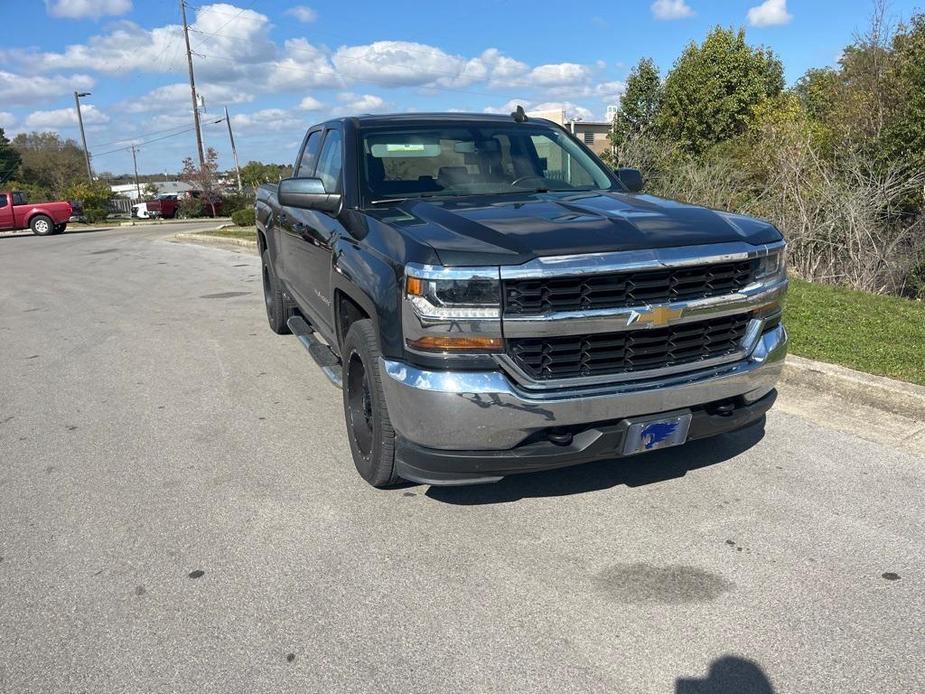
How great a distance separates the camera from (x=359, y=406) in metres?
3.94

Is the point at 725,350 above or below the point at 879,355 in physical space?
above

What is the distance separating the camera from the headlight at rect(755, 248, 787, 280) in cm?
343

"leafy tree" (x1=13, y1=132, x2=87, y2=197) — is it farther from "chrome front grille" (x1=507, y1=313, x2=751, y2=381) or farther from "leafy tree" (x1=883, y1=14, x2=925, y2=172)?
"chrome front grille" (x1=507, y1=313, x2=751, y2=381)

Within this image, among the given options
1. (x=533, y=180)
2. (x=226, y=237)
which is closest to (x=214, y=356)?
(x=533, y=180)

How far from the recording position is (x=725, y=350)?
3404 mm

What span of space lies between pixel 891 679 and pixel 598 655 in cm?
93

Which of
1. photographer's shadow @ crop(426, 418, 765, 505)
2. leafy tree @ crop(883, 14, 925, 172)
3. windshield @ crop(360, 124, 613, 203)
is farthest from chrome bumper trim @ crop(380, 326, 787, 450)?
leafy tree @ crop(883, 14, 925, 172)

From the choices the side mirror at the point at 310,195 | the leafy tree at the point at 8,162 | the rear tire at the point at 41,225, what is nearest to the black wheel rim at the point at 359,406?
the side mirror at the point at 310,195

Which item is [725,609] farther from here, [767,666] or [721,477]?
[721,477]

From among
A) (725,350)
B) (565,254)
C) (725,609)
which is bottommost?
(725,609)

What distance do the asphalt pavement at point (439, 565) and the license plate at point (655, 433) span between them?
0.44 m

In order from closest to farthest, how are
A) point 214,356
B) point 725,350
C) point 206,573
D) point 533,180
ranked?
point 206,573 → point 725,350 → point 533,180 → point 214,356

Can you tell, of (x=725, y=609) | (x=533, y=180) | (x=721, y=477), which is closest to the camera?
(x=725, y=609)

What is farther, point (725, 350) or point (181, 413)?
point (181, 413)
